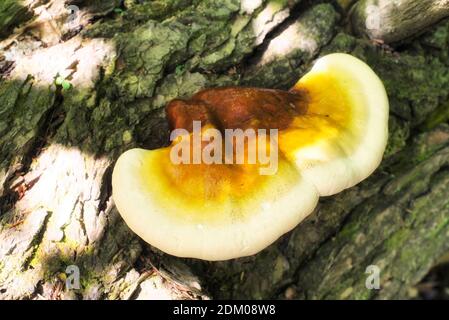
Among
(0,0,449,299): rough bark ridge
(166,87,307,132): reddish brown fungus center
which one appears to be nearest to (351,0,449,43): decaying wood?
(0,0,449,299): rough bark ridge

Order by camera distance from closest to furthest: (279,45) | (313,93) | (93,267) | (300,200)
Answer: (300,200) < (93,267) < (313,93) < (279,45)

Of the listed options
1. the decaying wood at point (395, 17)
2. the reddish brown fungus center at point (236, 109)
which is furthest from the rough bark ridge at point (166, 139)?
the reddish brown fungus center at point (236, 109)

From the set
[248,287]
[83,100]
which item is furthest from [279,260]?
[83,100]

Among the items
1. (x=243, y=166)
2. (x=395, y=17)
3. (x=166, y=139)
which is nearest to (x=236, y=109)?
(x=243, y=166)

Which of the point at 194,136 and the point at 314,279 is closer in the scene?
the point at 194,136

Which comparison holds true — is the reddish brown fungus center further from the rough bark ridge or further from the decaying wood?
the decaying wood
